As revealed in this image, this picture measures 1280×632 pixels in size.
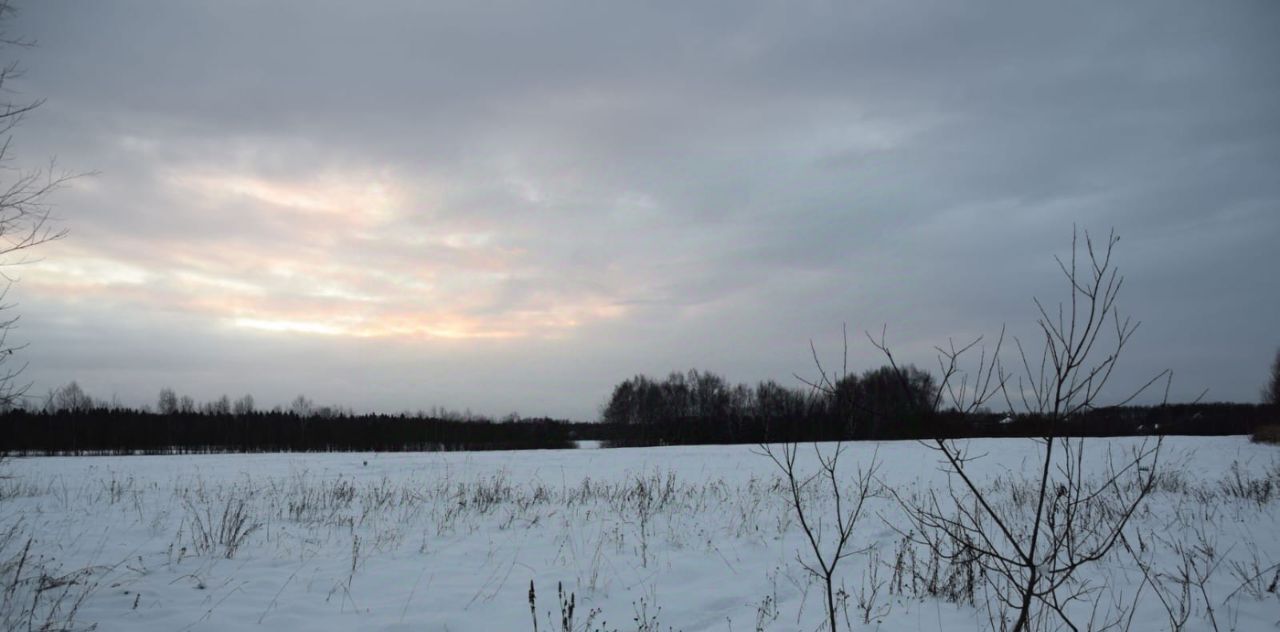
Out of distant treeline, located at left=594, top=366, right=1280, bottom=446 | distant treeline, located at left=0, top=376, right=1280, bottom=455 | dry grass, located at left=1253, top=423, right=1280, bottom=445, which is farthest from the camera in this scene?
distant treeline, located at left=0, top=376, right=1280, bottom=455

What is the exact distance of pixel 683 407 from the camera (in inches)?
3659

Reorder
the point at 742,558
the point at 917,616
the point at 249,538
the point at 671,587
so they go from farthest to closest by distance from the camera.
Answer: the point at 249,538, the point at 742,558, the point at 671,587, the point at 917,616

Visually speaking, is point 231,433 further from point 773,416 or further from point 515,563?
point 515,563

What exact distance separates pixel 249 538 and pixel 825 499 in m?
9.44

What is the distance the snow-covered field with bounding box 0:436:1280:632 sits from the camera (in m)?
5.38

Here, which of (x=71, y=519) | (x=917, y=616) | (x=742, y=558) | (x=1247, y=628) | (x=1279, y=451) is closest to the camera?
(x=1247, y=628)

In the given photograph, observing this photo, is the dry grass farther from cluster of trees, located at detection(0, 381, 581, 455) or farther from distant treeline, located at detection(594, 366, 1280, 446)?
cluster of trees, located at detection(0, 381, 581, 455)

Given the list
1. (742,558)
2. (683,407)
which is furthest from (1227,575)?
(683,407)

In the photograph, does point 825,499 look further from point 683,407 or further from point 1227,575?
point 683,407

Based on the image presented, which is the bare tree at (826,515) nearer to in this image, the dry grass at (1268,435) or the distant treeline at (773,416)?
the distant treeline at (773,416)

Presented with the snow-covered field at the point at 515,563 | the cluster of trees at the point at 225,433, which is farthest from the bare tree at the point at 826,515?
the cluster of trees at the point at 225,433

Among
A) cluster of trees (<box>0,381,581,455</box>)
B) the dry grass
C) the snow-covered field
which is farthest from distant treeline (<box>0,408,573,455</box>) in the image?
the dry grass

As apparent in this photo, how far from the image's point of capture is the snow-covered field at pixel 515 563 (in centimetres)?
538

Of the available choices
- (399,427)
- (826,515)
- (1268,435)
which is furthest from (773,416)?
(399,427)
